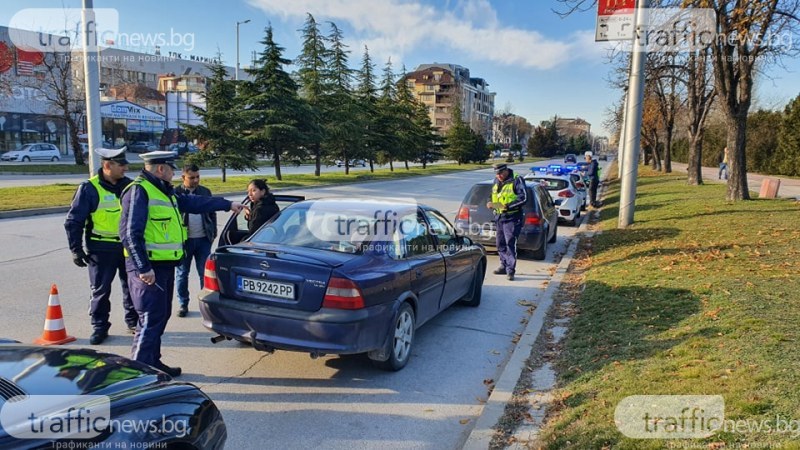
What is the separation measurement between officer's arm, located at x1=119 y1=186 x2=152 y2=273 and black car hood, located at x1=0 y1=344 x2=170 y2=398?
150 cm

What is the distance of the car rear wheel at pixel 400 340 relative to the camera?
471 cm

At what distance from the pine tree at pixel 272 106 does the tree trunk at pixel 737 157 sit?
Result: 19.9 m

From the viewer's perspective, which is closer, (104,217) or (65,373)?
(65,373)

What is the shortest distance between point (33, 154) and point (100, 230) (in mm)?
47115

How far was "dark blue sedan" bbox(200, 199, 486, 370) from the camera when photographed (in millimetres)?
4289

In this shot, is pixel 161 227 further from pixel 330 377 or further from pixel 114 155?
pixel 330 377

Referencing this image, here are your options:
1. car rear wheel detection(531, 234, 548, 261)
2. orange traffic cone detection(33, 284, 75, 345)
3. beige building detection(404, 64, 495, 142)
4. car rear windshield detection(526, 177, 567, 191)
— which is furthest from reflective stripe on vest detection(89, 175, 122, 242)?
beige building detection(404, 64, 495, 142)

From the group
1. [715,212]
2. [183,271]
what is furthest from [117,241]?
[715,212]

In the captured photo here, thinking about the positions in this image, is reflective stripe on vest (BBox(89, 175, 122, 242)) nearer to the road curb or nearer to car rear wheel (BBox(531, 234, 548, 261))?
the road curb

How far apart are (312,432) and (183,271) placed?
3.38 meters

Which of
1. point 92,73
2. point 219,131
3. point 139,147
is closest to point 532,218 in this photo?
point 92,73

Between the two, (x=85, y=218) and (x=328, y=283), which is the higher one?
(x=85, y=218)

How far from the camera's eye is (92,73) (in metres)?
13.3

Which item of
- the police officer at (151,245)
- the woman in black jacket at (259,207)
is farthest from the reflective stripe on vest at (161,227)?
the woman in black jacket at (259,207)
